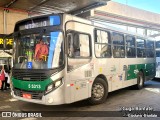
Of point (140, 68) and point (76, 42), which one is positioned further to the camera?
point (140, 68)

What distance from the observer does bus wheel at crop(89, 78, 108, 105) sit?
26.2 feet

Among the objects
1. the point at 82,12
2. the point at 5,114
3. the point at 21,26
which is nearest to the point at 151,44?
the point at 82,12

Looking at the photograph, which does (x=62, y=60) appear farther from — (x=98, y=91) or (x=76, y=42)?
(x=98, y=91)

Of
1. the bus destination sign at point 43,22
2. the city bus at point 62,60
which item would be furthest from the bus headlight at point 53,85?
the bus destination sign at point 43,22

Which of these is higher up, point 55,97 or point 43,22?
point 43,22

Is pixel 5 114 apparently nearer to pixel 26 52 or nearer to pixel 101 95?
pixel 26 52

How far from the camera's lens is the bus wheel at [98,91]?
26.2 ft

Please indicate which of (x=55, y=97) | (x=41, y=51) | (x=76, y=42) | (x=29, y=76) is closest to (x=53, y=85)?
(x=55, y=97)

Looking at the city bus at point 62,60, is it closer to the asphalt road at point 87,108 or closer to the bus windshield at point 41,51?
the bus windshield at point 41,51

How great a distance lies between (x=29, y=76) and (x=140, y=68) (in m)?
6.76

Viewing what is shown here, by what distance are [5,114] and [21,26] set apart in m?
2.85

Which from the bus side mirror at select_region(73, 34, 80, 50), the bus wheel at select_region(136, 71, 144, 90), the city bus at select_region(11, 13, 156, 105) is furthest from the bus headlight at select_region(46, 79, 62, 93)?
the bus wheel at select_region(136, 71, 144, 90)

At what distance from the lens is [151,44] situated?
13.3 metres

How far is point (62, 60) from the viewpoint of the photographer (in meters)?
6.50
